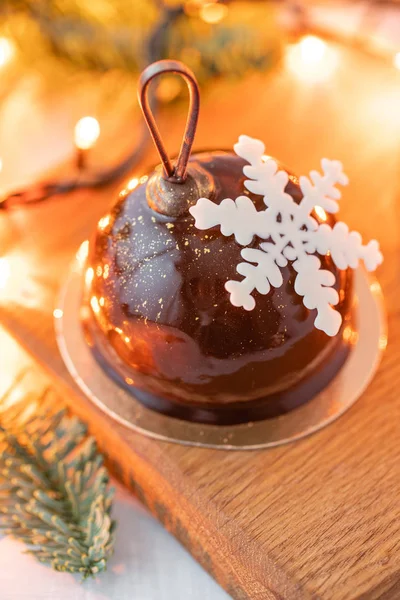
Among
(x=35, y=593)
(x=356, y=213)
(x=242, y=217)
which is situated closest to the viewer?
(x=242, y=217)

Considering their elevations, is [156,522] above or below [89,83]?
below

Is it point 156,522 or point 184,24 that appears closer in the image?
point 156,522

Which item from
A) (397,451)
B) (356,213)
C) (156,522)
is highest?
(356,213)

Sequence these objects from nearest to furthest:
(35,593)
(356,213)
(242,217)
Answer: (242,217), (35,593), (356,213)

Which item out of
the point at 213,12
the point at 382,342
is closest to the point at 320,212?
the point at 382,342

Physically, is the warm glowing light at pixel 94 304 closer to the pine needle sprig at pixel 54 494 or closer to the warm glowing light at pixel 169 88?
the pine needle sprig at pixel 54 494

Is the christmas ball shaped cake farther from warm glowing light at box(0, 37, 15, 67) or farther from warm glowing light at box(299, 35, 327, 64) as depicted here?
warm glowing light at box(0, 37, 15, 67)

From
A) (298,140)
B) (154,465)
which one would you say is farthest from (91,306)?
(298,140)

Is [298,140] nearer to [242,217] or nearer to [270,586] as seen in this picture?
[242,217]

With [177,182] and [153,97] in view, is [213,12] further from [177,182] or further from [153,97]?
[177,182]
